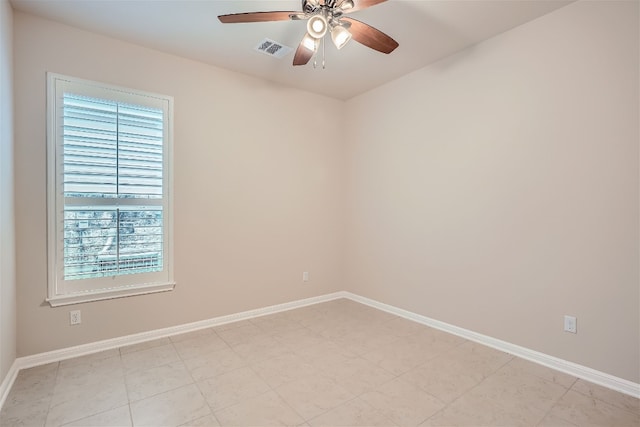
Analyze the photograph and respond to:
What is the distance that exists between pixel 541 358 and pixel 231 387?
2.38 metres

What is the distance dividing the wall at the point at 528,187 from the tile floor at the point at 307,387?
0.43m

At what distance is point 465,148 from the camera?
3020 mm

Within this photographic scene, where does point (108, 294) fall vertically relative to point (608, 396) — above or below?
above

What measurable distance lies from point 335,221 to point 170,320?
7.49 feet

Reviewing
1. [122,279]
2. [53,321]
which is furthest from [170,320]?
[53,321]

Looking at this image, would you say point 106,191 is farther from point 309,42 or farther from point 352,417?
point 352,417

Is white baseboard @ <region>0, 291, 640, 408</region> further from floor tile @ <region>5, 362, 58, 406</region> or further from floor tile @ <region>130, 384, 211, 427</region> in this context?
floor tile @ <region>130, 384, 211, 427</region>

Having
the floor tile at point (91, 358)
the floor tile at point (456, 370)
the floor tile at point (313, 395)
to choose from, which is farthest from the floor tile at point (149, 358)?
the floor tile at point (456, 370)

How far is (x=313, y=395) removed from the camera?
6.93ft

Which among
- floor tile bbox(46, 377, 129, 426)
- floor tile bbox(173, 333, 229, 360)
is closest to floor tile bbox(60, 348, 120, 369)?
→ floor tile bbox(46, 377, 129, 426)

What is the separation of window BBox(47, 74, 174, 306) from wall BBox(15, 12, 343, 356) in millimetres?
88

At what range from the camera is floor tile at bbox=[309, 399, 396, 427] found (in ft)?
6.02

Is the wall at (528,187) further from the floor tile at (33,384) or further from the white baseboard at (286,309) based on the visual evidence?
the floor tile at (33,384)

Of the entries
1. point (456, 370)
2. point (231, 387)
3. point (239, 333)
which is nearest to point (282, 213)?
point (239, 333)
